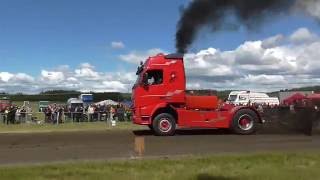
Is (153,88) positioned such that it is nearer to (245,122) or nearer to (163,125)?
(163,125)

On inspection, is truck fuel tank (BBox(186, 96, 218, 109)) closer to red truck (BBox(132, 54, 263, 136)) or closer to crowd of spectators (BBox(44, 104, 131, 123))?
red truck (BBox(132, 54, 263, 136))

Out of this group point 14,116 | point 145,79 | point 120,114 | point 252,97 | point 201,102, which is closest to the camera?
point 145,79

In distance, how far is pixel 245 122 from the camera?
23.2 meters

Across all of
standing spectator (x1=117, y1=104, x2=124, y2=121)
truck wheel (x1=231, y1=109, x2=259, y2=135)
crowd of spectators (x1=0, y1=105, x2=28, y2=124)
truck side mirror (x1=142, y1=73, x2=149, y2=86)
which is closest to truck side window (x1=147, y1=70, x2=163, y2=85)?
truck side mirror (x1=142, y1=73, x2=149, y2=86)

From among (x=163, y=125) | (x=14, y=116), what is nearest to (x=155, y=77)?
(x=163, y=125)

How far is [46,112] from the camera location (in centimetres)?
3853

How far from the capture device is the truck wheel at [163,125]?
22766 millimetres

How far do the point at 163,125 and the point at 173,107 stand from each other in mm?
825

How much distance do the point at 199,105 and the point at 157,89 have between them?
1.81 m

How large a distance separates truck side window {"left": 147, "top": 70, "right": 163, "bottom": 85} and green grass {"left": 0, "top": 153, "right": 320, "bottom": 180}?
8907 mm

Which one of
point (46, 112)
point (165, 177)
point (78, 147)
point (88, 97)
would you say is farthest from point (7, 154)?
point (88, 97)

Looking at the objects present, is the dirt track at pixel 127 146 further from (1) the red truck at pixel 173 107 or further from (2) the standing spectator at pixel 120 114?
(2) the standing spectator at pixel 120 114

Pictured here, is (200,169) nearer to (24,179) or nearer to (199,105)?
(24,179)

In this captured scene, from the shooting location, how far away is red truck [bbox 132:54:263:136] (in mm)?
22844
